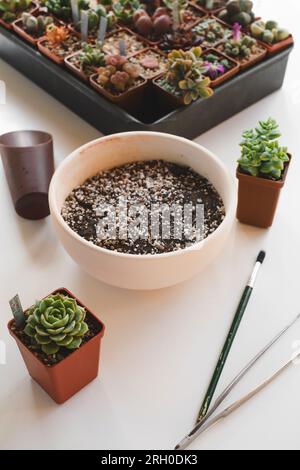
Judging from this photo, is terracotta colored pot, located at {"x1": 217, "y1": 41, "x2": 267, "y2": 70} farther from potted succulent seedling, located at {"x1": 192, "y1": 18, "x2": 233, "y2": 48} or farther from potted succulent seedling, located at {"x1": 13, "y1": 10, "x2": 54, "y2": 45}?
potted succulent seedling, located at {"x1": 13, "y1": 10, "x2": 54, "y2": 45}

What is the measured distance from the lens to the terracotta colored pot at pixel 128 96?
1.38 metres

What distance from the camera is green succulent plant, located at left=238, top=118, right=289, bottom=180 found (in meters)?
1.14

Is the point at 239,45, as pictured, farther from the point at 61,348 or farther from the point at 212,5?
the point at 61,348

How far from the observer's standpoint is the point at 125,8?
164cm

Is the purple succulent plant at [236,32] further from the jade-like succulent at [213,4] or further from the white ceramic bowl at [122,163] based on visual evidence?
the white ceramic bowl at [122,163]

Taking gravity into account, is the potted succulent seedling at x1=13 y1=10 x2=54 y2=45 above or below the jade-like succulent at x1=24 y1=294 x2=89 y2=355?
above

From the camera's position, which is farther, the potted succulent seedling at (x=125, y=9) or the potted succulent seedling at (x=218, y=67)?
the potted succulent seedling at (x=125, y=9)

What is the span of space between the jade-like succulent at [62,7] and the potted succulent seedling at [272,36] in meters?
0.42

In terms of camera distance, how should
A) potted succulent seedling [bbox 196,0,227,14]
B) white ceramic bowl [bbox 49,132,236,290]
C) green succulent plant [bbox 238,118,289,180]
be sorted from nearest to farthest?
white ceramic bowl [bbox 49,132,236,290] → green succulent plant [bbox 238,118,289,180] → potted succulent seedling [bbox 196,0,227,14]

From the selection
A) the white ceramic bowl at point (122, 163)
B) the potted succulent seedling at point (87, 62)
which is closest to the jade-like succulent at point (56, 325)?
the white ceramic bowl at point (122, 163)

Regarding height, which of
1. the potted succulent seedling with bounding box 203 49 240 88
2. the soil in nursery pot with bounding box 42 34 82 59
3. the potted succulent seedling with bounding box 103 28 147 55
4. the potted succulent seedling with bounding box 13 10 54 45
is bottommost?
the soil in nursery pot with bounding box 42 34 82 59

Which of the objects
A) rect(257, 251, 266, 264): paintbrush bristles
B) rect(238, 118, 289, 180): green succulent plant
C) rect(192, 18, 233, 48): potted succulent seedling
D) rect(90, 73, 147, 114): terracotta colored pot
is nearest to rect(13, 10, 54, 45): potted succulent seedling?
rect(90, 73, 147, 114): terracotta colored pot

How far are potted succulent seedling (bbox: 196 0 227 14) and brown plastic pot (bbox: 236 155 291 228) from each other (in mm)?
641
